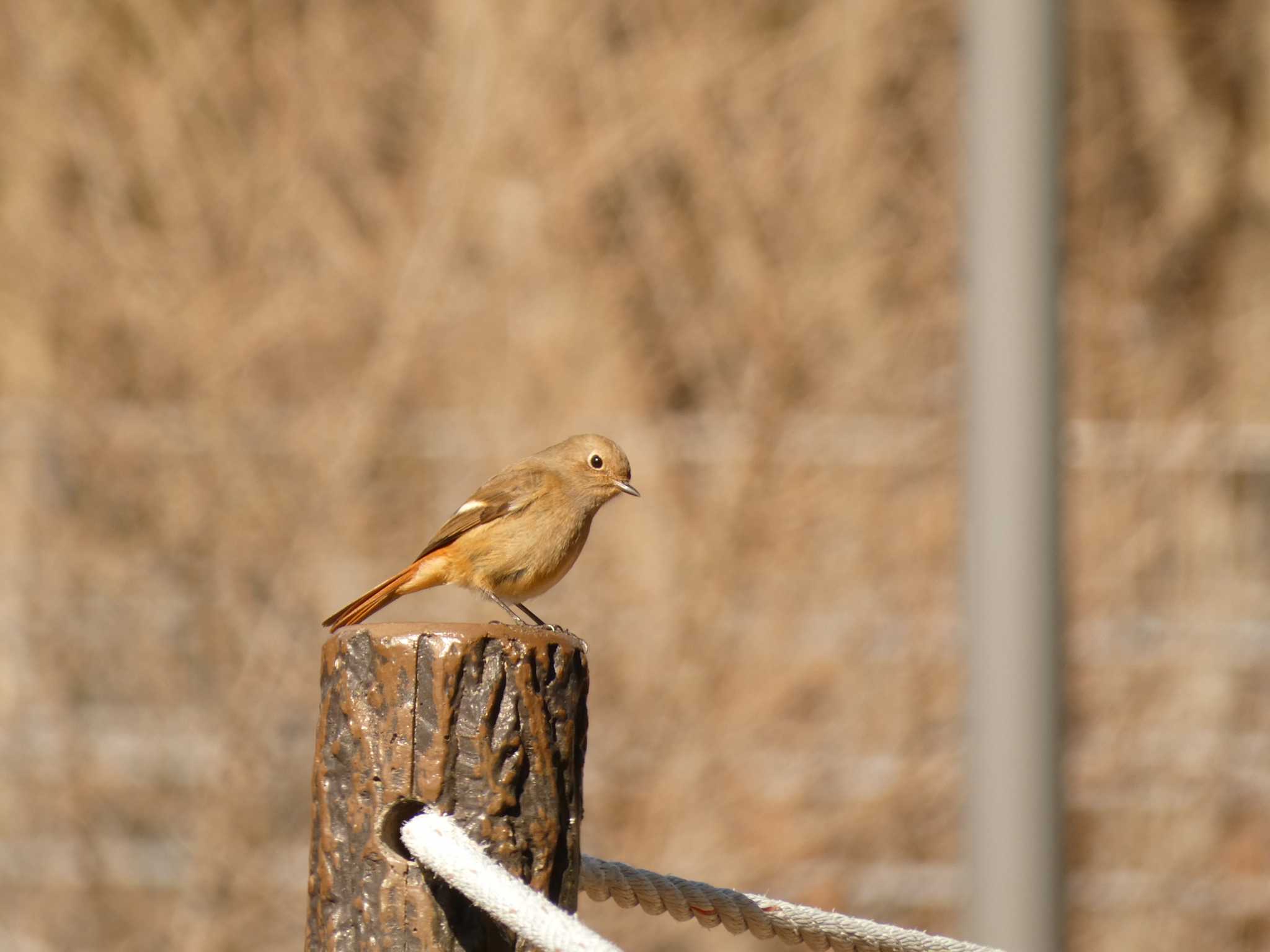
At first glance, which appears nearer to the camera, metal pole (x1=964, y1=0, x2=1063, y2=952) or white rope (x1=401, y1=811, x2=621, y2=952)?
white rope (x1=401, y1=811, x2=621, y2=952)

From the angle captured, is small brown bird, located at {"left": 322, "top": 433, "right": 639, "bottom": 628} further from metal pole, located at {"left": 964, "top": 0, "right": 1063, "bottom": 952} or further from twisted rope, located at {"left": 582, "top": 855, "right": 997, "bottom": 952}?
twisted rope, located at {"left": 582, "top": 855, "right": 997, "bottom": 952}

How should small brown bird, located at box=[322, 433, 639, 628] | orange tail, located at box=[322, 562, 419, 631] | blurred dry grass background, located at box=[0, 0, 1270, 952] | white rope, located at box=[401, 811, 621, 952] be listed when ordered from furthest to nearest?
blurred dry grass background, located at box=[0, 0, 1270, 952] → small brown bird, located at box=[322, 433, 639, 628] → orange tail, located at box=[322, 562, 419, 631] → white rope, located at box=[401, 811, 621, 952]

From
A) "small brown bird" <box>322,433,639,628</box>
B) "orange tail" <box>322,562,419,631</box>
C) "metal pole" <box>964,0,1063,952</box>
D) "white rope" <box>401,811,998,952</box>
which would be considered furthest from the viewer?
"metal pole" <box>964,0,1063,952</box>

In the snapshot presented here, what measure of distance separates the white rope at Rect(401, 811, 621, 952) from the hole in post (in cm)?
5

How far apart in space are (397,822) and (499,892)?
24 cm

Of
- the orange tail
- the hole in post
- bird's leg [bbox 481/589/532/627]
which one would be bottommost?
the hole in post

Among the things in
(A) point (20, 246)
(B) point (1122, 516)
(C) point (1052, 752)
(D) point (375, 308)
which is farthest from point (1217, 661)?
(A) point (20, 246)

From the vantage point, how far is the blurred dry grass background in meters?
6.86

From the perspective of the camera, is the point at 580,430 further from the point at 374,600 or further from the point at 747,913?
the point at 747,913

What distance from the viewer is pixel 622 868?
102 inches

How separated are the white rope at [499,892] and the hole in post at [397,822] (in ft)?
0.18

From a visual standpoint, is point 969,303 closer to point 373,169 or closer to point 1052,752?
point 1052,752

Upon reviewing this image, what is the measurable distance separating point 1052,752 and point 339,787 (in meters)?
3.10

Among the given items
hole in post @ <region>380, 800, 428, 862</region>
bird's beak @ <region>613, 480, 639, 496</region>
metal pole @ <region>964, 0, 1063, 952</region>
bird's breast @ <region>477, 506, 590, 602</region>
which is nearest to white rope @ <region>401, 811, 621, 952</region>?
hole in post @ <region>380, 800, 428, 862</region>
